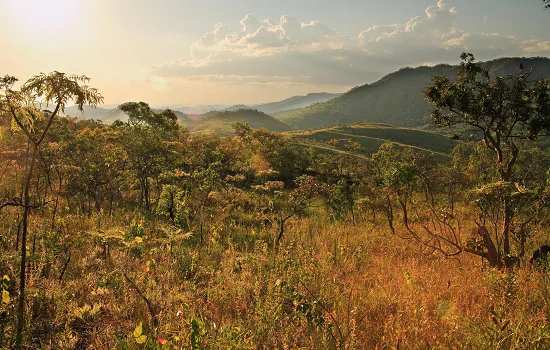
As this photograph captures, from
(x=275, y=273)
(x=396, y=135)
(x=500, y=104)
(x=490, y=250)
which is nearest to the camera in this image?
(x=275, y=273)

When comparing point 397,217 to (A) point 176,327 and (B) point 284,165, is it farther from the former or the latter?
(B) point 284,165

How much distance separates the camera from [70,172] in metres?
12.0

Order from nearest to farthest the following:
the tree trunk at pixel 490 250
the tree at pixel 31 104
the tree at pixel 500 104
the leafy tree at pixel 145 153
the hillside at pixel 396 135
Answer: the tree at pixel 31 104, the tree trunk at pixel 490 250, the tree at pixel 500 104, the leafy tree at pixel 145 153, the hillside at pixel 396 135

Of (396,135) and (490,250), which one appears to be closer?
(490,250)

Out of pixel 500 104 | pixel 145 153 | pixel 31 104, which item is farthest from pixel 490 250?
pixel 145 153

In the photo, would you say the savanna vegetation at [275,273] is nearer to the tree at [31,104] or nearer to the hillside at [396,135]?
the tree at [31,104]

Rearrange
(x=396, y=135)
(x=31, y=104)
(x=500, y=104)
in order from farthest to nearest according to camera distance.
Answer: (x=396, y=135)
(x=500, y=104)
(x=31, y=104)

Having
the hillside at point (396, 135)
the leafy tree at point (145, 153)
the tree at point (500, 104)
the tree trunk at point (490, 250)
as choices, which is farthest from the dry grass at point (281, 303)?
the hillside at point (396, 135)

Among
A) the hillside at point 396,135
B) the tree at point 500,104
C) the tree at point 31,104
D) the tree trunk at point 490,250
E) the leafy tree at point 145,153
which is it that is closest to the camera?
the tree at point 31,104

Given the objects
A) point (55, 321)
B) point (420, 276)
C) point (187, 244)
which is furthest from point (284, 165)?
point (55, 321)

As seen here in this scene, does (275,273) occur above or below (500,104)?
below

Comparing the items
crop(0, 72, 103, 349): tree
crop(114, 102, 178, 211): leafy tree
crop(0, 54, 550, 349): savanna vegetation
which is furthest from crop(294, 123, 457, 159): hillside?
→ crop(0, 72, 103, 349): tree

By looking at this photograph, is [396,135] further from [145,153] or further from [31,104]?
[31,104]

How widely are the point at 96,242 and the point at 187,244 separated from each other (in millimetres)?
1984
